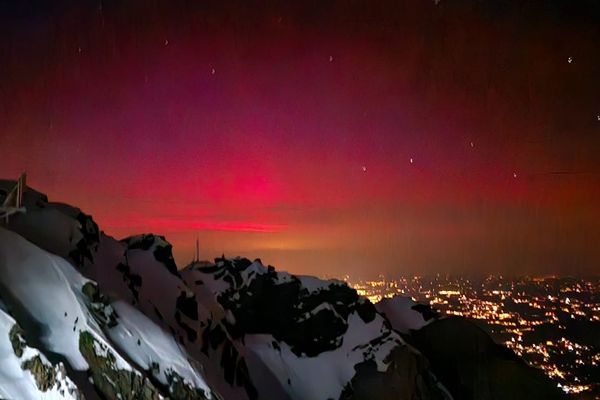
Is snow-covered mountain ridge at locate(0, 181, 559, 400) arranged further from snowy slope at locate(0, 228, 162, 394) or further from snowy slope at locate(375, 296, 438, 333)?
snowy slope at locate(375, 296, 438, 333)

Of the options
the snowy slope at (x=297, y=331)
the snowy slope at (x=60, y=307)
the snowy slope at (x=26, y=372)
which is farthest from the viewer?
the snowy slope at (x=297, y=331)

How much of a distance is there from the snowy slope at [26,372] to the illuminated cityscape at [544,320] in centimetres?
4470

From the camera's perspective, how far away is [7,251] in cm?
2138

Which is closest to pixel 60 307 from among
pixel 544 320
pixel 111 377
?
pixel 111 377

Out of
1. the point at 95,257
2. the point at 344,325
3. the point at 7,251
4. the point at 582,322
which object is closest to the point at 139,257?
the point at 95,257

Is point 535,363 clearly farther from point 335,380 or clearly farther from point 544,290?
point 544,290

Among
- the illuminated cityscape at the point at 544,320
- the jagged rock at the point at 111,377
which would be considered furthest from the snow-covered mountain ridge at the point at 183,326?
the illuminated cityscape at the point at 544,320

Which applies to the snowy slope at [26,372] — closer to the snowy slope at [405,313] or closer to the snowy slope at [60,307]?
the snowy slope at [60,307]

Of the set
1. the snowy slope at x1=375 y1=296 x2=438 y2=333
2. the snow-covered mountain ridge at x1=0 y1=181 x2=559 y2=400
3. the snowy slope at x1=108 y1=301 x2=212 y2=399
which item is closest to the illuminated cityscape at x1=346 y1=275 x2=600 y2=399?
the snowy slope at x1=375 y1=296 x2=438 y2=333

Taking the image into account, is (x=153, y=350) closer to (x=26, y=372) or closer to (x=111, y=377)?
(x=111, y=377)

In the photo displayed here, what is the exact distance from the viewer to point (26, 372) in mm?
18297

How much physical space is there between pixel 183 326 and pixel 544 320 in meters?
124

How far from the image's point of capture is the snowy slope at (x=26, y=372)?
58.6 ft

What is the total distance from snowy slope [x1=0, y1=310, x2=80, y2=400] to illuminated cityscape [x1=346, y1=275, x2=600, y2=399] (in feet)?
147
